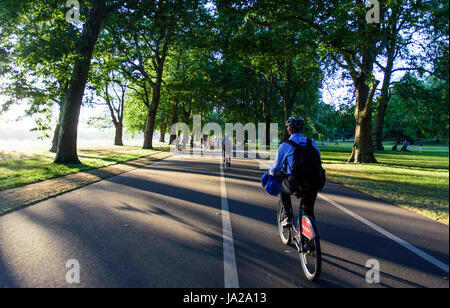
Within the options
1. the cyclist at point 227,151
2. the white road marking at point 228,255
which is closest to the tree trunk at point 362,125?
the cyclist at point 227,151

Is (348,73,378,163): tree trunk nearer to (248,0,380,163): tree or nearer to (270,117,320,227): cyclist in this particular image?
(248,0,380,163): tree

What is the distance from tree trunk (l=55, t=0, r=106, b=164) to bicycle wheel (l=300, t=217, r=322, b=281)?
13820 mm

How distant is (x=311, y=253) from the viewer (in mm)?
3199

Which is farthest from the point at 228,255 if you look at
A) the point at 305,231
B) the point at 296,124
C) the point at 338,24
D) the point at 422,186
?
the point at 338,24

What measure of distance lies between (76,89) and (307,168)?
1431 cm

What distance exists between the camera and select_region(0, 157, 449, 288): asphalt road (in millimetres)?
3076

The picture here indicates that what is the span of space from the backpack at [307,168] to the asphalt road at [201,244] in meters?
1.07

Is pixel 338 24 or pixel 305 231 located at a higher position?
pixel 338 24

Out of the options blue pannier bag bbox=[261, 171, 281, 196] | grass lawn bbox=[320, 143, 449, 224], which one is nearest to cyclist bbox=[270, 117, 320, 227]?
blue pannier bag bbox=[261, 171, 281, 196]

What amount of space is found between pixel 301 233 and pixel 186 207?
3.40m

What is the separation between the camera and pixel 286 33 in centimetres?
1772

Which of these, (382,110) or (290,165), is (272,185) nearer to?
(290,165)

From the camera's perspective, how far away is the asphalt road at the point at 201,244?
3076 mm
